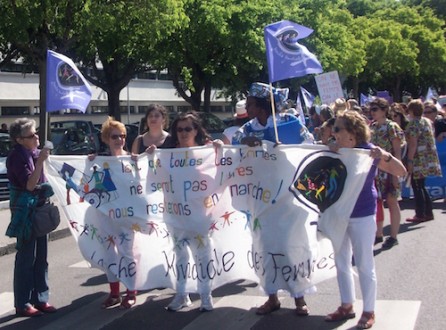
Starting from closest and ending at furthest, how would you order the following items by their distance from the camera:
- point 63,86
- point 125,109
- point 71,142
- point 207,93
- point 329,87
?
point 63,86
point 329,87
point 71,142
point 207,93
point 125,109

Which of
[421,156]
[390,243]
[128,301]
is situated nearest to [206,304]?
[128,301]

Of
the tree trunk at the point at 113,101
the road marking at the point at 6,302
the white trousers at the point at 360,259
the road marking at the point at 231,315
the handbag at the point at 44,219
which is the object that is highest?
the tree trunk at the point at 113,101

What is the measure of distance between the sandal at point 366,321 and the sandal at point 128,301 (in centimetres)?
212

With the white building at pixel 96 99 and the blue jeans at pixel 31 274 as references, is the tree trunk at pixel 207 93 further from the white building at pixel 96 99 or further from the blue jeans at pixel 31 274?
the blue jeans at pixel 31 274

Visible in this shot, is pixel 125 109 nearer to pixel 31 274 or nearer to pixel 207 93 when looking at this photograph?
pixel 207 93

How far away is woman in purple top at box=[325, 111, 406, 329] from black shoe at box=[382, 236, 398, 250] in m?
3.00

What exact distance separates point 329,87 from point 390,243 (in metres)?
7.66

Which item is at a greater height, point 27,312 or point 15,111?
point 15,111

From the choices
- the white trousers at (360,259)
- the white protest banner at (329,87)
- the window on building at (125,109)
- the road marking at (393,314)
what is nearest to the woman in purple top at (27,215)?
the white trousers at (360,259)

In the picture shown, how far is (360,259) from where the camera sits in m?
5.44

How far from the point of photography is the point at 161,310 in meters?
6.27

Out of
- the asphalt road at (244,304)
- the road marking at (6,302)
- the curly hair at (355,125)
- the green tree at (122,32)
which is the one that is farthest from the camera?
the green tree at (122,32)

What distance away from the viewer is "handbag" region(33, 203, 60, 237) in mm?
6125

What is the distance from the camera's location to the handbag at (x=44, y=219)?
20.1 ft
